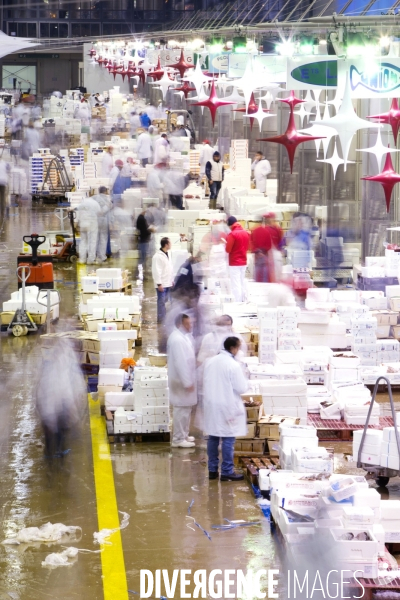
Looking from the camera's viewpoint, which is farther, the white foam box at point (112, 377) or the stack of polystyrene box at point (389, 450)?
the white foam box at point (112, 377)

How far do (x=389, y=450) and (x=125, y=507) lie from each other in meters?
Answer: 2.50

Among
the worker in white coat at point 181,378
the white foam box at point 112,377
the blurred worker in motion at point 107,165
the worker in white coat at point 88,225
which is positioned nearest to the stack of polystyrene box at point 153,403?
the worker in white coat at point 181,378

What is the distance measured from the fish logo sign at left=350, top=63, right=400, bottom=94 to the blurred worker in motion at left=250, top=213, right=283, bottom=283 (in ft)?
16.3

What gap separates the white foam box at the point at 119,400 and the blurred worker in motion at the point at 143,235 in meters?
10.4

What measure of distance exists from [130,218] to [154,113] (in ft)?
70.8

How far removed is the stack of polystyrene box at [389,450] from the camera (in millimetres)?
10320

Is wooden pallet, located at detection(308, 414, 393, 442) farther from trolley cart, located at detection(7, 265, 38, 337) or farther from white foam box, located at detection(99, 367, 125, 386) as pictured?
trolley cart, located at detection(7, 265, 38, 337)

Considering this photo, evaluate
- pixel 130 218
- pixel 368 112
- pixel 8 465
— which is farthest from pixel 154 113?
pixel 8 465

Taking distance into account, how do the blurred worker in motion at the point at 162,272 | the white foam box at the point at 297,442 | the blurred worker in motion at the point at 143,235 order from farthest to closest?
the blurred worker in motion at the point at 143,235 < the blurred worker in motion at the point at 162,272 < the white foam box at the point at 297,442

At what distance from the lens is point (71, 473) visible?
1098 cm

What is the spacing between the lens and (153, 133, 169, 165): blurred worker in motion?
99.8ft

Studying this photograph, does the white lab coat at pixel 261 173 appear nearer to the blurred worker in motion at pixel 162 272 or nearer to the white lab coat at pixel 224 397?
the blurred worker in motion at pixel 162 272

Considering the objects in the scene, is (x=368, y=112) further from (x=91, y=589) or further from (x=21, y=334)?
(x=91, y=589)

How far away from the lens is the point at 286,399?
477 inches
